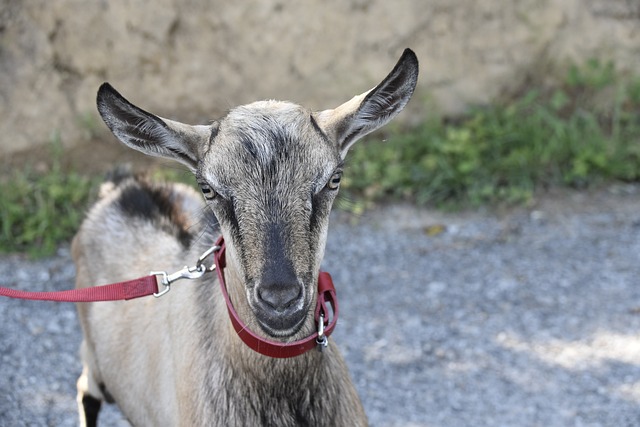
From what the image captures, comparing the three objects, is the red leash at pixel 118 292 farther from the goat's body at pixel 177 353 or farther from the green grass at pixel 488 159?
the green grass at pixel 488 159

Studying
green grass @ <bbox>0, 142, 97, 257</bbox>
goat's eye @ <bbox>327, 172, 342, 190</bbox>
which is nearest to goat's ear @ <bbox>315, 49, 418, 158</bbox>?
goat's eye @ <bbox>327, 172, 342, 190</bbox>

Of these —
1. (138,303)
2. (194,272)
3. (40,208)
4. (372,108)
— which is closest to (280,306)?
(194,272)

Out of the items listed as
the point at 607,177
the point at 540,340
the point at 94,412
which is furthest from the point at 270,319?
the point at 607,177

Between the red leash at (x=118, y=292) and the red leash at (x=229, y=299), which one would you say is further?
the red leash at (x=118, y=292)

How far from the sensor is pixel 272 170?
294 cm

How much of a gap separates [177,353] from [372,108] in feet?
4.05

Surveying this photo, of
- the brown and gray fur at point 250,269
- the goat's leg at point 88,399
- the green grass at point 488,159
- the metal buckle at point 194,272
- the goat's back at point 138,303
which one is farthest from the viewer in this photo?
the green grass at point 488,159

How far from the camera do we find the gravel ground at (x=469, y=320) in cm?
504

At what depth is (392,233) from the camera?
7008 millimetres

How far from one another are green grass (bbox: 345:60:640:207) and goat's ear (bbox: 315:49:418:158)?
4103mm

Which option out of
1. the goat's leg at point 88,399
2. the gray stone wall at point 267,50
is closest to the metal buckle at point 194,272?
the goat's leg at point 88,399

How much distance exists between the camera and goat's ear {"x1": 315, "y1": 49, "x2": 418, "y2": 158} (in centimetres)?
314

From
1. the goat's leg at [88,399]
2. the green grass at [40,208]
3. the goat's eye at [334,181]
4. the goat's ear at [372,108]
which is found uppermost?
the green grass at [40,208]

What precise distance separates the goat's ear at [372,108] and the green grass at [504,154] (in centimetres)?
410
